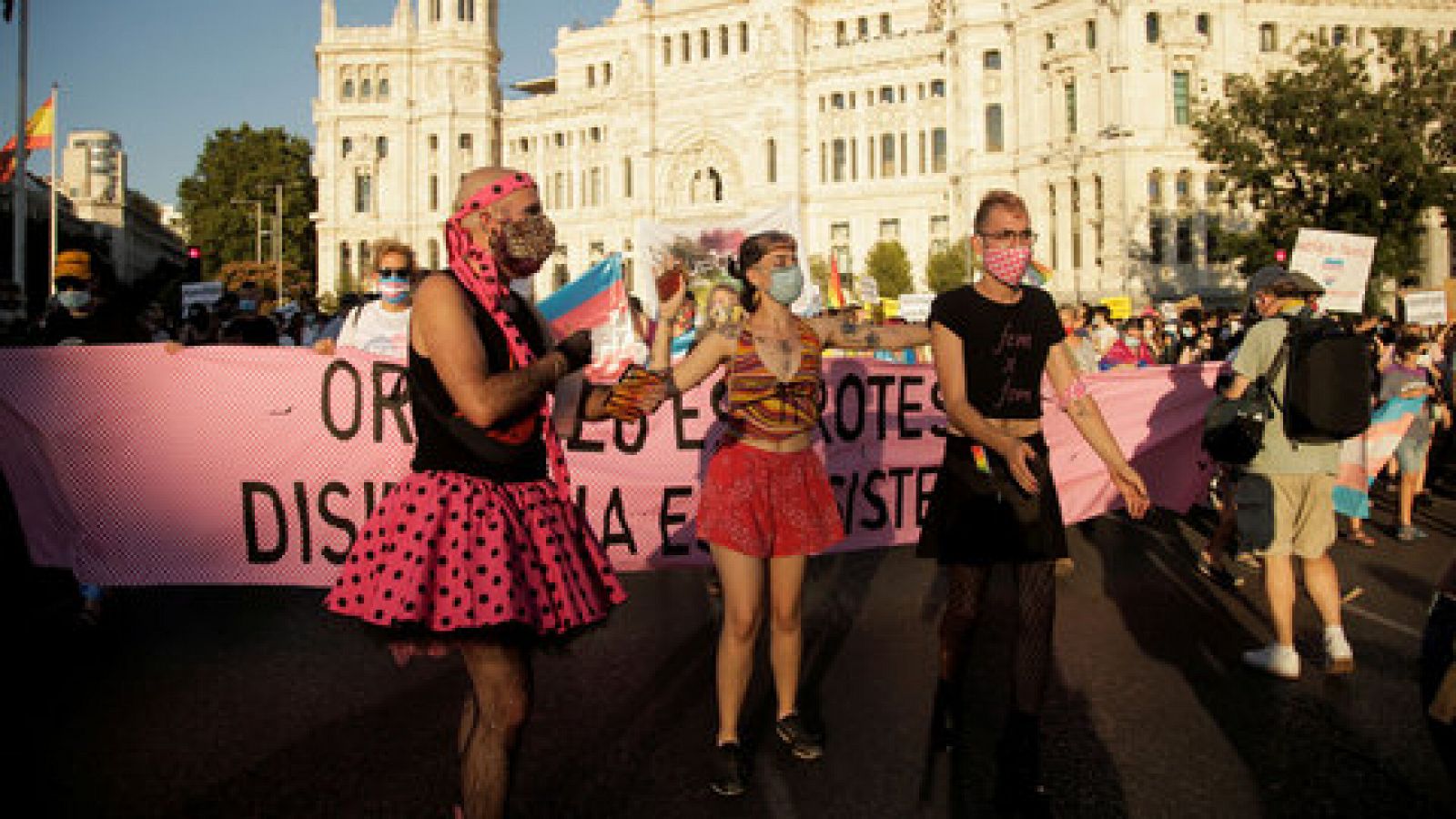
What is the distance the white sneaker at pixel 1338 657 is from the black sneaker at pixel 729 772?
10.6 feet

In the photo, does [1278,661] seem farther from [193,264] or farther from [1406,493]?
[193,264]

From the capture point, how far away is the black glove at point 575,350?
3.01 m

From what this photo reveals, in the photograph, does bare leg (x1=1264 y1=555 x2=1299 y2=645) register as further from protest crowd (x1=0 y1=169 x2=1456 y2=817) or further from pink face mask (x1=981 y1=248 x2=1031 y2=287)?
pink face mask (x1=981 y1=248 x2=1031 y2=287)

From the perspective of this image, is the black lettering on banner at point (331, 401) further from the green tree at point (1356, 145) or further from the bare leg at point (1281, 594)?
the green tree at point (1356, 145)

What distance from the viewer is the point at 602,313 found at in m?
9.53

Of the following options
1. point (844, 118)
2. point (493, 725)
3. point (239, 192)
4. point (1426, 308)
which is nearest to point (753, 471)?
point (493, 725)

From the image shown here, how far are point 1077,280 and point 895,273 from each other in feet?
28.3

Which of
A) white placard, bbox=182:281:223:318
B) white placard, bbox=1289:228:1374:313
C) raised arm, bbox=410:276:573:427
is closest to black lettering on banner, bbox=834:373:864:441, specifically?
raised arm, bbox=410:276:573:427

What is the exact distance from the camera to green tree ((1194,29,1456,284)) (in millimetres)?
29672

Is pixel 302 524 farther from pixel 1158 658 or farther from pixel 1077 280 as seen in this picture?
pixel 1077 280

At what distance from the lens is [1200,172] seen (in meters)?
49.5

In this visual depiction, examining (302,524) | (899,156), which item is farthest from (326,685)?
(899,156)

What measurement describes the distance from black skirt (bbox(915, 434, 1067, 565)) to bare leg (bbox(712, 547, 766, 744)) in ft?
2.30

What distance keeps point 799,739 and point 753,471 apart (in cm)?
104
